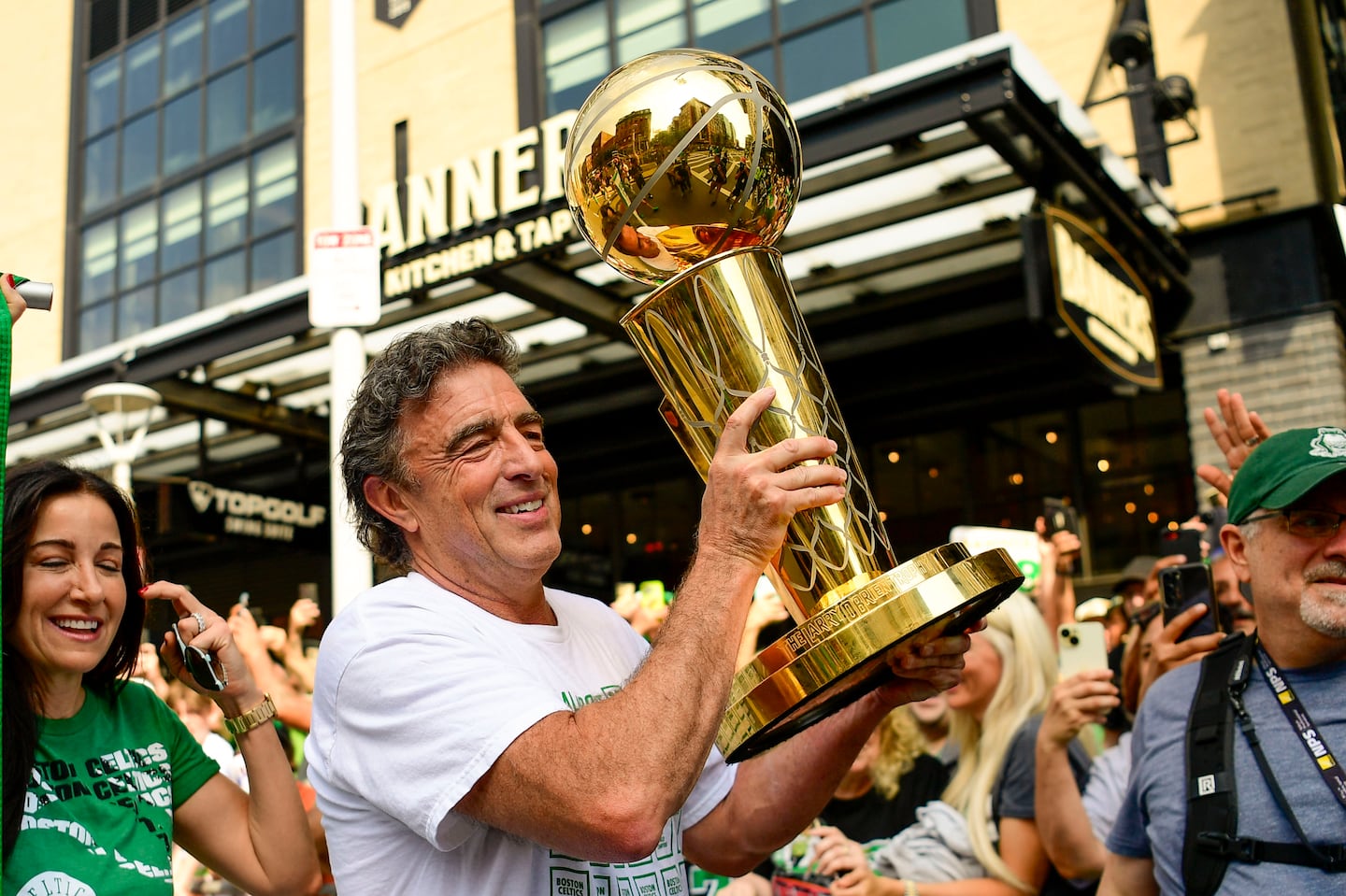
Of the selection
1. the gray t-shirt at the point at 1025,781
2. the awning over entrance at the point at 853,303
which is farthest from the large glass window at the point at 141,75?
the gray t-shirt at the point at 1025,781

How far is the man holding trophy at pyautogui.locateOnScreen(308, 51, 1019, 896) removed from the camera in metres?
1.53

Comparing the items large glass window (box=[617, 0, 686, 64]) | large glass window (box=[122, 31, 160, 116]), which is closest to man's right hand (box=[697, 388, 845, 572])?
large glass window (box=[617, 0, 686, 64])

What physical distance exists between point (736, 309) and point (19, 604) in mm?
1553

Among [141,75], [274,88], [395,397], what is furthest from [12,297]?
[141,75]

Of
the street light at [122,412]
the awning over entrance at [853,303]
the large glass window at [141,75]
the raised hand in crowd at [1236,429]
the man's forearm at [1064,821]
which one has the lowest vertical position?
the man's forearm at [1064,821]

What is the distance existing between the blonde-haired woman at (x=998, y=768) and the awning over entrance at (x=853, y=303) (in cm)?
283

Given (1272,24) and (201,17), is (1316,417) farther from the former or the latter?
(201,17)

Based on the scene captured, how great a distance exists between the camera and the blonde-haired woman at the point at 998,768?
130 inches

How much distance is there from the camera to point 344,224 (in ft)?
16.9

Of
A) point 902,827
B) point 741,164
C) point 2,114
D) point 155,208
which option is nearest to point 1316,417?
point 902,827

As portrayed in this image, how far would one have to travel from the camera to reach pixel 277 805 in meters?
2.51

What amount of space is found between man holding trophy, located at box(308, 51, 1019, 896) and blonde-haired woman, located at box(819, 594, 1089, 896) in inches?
56.2

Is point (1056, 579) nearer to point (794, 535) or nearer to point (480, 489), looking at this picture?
point (794, 535)

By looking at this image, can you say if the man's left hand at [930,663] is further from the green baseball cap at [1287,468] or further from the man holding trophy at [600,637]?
the green baseball cap at [1287,468]
